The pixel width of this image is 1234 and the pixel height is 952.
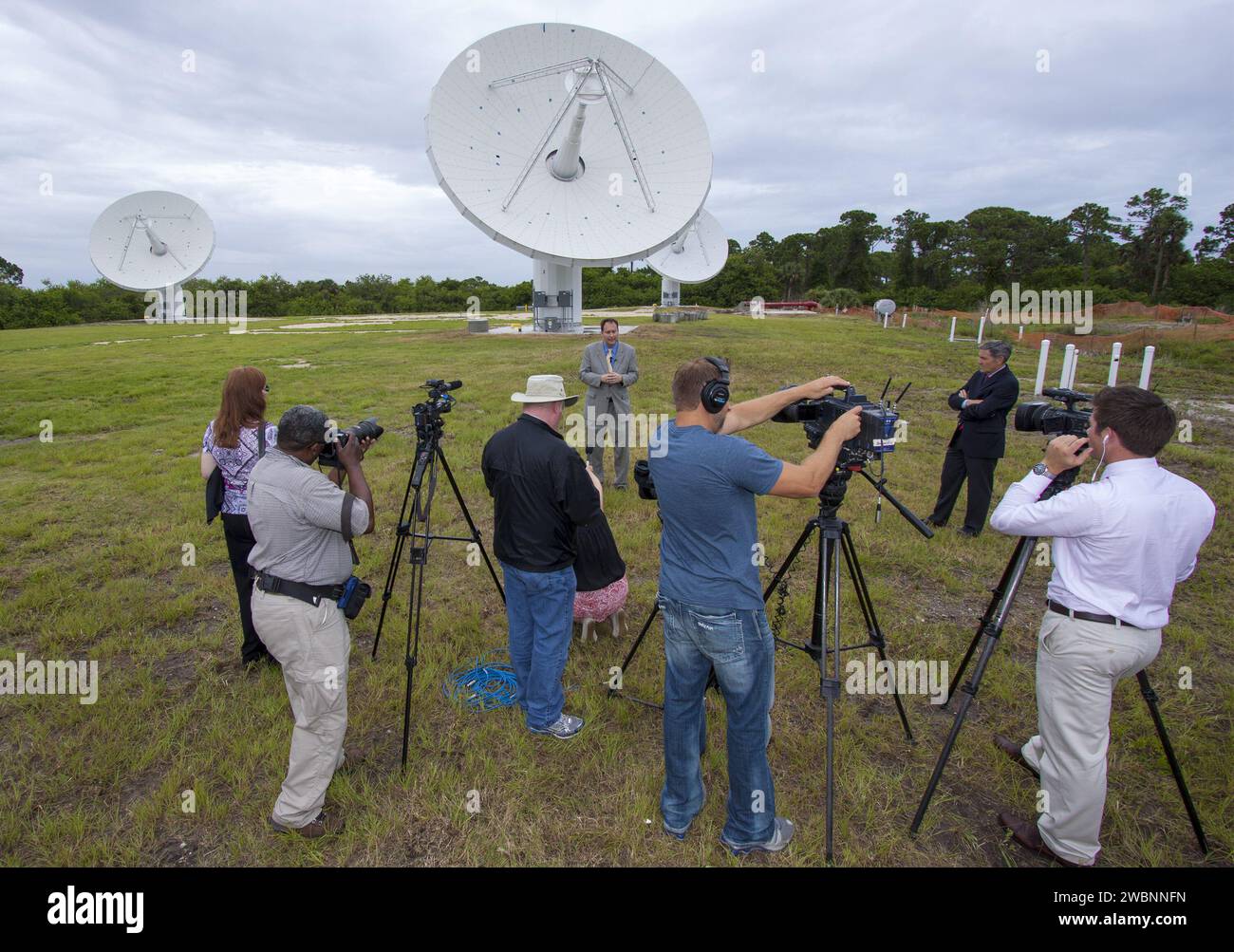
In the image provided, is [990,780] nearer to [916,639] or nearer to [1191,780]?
[1191,780]

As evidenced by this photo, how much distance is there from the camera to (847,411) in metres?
3.09

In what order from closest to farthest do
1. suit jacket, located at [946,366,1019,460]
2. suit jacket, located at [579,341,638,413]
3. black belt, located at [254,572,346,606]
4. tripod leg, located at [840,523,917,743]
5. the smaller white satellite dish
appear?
black belt, located at [254,572,346,606], tripod leg, located at [840,523,917,743], suit jacket, located at [946,366,1019,460], suit jacket, located at [579,341,638,413], the smaller white satellite dish

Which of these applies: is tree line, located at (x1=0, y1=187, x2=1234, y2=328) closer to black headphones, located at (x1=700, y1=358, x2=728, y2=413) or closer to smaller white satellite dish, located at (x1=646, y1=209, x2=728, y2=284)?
smaller white satellite dish, located at (x1=646, y1=209, x2=728, y2=284)

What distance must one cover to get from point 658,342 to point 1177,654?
68.7 feet

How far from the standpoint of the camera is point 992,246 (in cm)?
6962

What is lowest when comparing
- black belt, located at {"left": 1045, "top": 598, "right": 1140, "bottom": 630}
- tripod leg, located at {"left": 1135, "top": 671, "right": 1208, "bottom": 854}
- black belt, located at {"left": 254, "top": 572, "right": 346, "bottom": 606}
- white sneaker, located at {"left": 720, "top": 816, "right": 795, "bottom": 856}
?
white sneaker, located at {"left": 720, "top": 816, "right": 795, "bottom": 856}

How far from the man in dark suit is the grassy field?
573 millimetres

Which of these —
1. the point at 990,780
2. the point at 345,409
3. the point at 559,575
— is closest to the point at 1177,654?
the point at 990,780

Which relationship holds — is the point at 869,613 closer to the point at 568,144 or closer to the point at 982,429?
the point at 982,429

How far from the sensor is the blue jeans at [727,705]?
289cm

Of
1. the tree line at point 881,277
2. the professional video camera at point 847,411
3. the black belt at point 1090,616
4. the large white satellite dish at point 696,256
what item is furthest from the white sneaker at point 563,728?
the tree line at point 881,277

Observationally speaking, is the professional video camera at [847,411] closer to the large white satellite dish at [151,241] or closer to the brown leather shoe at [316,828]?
the brown leather shoe at [316,828]

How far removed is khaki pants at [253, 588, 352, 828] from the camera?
3166mm

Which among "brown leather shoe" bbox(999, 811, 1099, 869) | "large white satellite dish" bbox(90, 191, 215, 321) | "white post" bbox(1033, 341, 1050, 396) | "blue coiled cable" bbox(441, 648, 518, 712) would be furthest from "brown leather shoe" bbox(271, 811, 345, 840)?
"large white satellite dish" bbox(90, 191, 215, 321)
